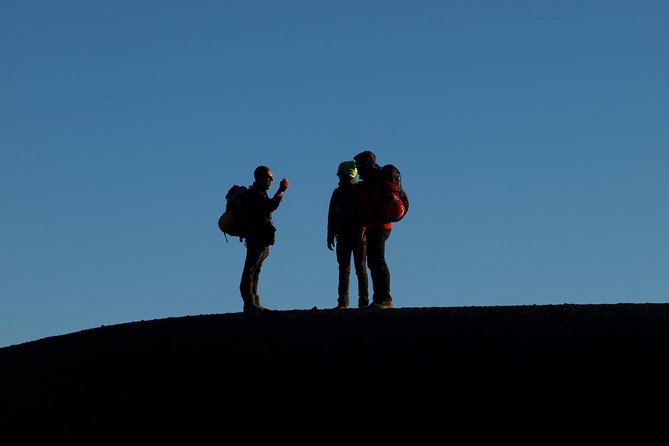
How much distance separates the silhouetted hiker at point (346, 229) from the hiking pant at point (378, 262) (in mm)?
410

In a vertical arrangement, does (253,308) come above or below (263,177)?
below

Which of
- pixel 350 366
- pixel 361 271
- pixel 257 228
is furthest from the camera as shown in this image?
pixel 361 271

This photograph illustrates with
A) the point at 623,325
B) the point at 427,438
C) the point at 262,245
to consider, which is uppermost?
the point at 262,245

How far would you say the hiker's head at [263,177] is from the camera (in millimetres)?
17797

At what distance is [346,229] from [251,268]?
1558 millimetres

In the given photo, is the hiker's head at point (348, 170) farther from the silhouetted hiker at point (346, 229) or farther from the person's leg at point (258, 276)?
the person's leg at point (258, 276)

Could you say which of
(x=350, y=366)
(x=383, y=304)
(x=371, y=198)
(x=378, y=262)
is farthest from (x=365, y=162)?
(x=350, y=366)

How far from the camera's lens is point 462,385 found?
13.3 meters

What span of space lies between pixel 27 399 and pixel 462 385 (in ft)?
18.3

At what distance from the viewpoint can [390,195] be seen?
17391 millimetres

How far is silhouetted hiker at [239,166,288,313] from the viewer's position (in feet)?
58.3

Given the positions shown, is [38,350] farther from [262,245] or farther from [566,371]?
[566,371]

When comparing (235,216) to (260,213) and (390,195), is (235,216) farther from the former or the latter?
(390,195)

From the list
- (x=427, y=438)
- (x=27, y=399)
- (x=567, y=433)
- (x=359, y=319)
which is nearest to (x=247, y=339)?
(x=359, y=319)
